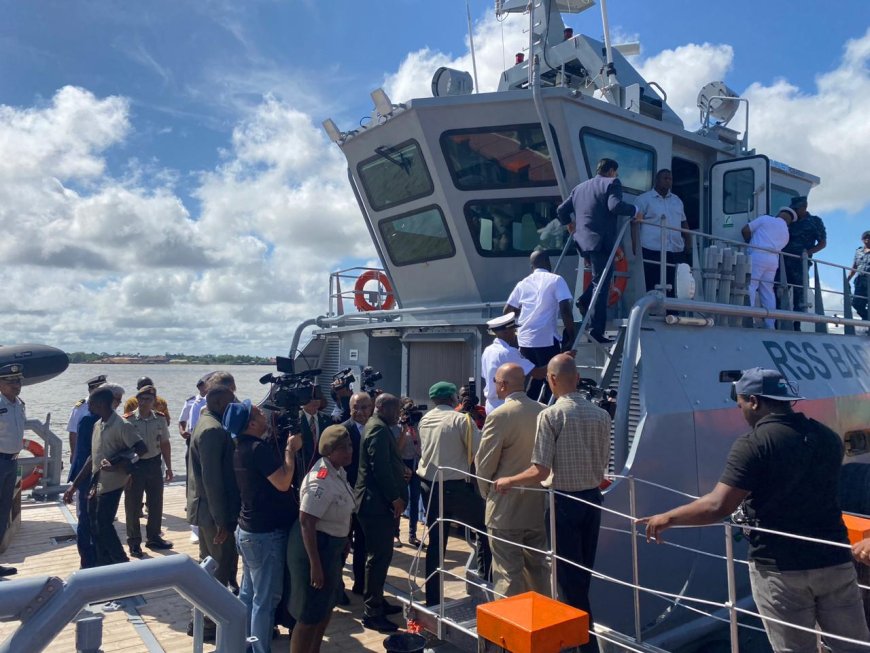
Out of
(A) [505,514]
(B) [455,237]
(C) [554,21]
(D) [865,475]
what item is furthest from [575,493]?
(C) [554,21]

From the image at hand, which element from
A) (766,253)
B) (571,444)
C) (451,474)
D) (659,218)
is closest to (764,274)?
(766,253)

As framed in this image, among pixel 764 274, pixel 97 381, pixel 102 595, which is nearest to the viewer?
pixel 102 595

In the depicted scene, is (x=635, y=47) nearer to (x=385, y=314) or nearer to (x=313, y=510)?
(x=385, y=314)

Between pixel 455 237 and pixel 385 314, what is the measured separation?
4.82ft

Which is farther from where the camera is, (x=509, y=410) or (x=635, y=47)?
(x=635, y=47)

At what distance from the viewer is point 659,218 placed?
6.34 metres

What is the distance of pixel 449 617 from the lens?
4.38 metres

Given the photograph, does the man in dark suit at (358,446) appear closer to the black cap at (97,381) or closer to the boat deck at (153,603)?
the boat deck at (153,603)

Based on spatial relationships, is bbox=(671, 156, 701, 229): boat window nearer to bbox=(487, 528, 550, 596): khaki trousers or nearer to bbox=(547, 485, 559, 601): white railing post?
bbox=(487, 528, 550, 596): khaki trousers

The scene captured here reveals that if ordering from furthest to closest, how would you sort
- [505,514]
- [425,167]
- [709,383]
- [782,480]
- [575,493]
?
[425,167] → [709,383] → [505,514] → [575,493] → [782,480]

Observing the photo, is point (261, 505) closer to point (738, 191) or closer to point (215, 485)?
point (215, 485)

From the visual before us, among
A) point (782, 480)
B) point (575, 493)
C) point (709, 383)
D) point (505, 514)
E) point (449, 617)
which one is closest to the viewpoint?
point (782, 480)

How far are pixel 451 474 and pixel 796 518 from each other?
99.2 inches

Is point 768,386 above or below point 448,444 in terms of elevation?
above
